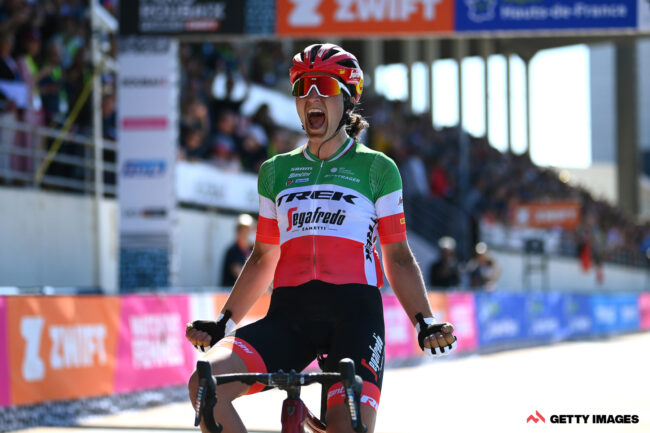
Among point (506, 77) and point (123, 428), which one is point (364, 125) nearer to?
point (123, 428)

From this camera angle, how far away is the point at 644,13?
14.7 m

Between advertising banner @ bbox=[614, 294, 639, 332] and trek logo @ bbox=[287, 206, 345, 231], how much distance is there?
2432cm

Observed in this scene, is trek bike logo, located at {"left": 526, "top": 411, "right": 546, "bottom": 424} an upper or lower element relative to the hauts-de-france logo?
lower

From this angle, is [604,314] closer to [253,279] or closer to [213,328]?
[253,279]

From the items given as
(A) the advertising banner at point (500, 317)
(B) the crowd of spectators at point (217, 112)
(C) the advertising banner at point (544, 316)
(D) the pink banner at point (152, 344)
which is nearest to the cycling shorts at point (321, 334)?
(B) the crowd of spectators at point (217, 112)

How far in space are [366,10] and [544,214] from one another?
16.3 m

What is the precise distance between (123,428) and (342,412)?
18.4ft

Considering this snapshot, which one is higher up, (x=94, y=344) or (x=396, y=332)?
(x=94, y=344)

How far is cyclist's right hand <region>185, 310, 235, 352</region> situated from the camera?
4738 millimetres

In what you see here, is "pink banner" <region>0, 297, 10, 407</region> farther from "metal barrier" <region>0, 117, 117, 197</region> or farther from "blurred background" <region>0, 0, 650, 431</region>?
"metal barrier" <region>0, 117, 117, 197</region>

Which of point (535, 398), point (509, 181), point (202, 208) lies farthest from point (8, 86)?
point (509, 181)

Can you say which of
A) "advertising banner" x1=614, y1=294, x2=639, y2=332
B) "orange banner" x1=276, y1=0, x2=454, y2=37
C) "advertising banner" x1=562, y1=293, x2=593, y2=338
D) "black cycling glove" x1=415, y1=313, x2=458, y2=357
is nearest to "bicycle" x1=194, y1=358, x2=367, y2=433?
"black cycling glove" x1=415, y1=313, x2=458, y2=357

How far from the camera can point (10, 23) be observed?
14070mm

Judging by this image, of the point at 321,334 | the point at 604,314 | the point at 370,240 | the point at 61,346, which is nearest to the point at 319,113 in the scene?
the point at 370,240
